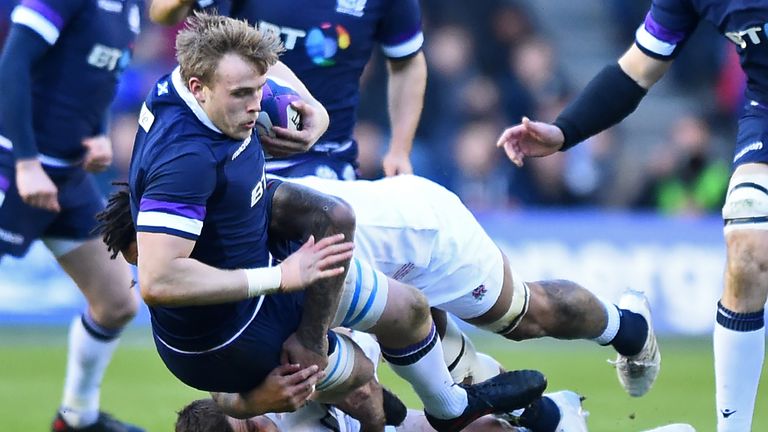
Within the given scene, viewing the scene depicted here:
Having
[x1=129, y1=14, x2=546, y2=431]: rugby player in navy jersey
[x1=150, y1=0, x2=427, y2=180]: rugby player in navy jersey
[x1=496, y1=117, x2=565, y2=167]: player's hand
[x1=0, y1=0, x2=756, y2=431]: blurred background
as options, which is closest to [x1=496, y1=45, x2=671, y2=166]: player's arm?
[x1=496, y1=117, x2=565, y2=167]: player's hand

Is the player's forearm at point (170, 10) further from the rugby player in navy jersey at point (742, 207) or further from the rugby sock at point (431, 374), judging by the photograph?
the rugby sock at point (431, 374)

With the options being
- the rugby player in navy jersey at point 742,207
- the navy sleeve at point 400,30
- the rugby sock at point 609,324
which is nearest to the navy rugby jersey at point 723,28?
the rugby player in navy jersey at point 742,207

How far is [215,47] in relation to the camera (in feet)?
17.3

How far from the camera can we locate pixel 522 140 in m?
7.00

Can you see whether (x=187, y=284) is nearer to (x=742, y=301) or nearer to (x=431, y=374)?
(x=431, y=374)

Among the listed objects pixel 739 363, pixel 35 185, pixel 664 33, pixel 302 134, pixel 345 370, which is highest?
pixel 664 33

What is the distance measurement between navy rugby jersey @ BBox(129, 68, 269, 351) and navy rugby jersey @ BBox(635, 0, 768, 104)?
2.21 m

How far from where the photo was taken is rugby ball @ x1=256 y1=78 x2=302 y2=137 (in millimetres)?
5883

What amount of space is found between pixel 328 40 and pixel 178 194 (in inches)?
86.4

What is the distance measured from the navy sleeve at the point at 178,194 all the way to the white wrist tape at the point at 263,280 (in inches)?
10.4

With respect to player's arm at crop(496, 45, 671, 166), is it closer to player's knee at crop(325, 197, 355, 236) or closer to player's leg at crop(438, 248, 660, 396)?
player's leg at crop(438, 248, 660, 396)

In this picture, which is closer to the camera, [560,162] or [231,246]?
[231,246]

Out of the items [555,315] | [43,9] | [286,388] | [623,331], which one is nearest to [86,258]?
[43,9]

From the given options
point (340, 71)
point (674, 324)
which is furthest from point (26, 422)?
point (674, 324)
